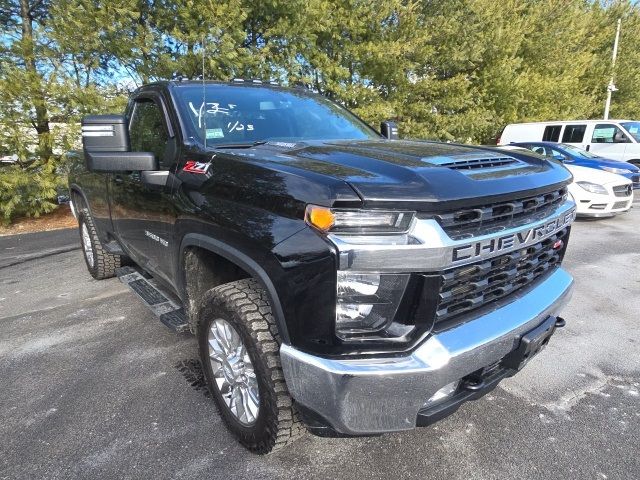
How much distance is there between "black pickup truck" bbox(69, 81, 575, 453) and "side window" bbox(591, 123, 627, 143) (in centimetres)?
1263

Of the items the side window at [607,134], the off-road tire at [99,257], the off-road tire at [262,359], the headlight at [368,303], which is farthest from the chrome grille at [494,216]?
the side window at [607,134]

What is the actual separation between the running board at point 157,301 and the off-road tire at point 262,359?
612 mm

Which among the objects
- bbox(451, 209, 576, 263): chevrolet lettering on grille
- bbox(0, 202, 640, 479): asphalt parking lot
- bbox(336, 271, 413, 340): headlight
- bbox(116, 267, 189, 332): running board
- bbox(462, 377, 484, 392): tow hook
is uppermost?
bbox(451, 209, 576, 263): chevrolet lettering on grille

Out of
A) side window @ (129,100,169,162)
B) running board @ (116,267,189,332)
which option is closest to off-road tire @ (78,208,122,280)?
running board @ (116,267,189,332)

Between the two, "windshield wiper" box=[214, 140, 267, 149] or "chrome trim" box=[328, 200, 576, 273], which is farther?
"windshield wiper" box=[214, 140, 267, 149]

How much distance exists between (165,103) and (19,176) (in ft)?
19.5

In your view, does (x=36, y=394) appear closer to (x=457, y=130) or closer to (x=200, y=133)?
(x=200, y=133)

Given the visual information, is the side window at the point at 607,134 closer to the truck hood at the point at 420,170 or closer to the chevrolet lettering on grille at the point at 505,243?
the truck hood at the point at 420,170

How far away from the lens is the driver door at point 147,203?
2.69 m

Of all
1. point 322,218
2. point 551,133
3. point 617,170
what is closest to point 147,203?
point 322,218

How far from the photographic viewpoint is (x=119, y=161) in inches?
95.8

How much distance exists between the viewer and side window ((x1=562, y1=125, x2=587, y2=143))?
43.1 ft

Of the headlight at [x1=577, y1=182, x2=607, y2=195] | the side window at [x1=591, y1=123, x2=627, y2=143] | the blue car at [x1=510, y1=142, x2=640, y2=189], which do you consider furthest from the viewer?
the side window at [x1=591, y1=123, x2=627, y2=143]

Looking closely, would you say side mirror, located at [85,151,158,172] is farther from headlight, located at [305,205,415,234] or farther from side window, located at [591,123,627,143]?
side window, located at [591,123,627,143]
